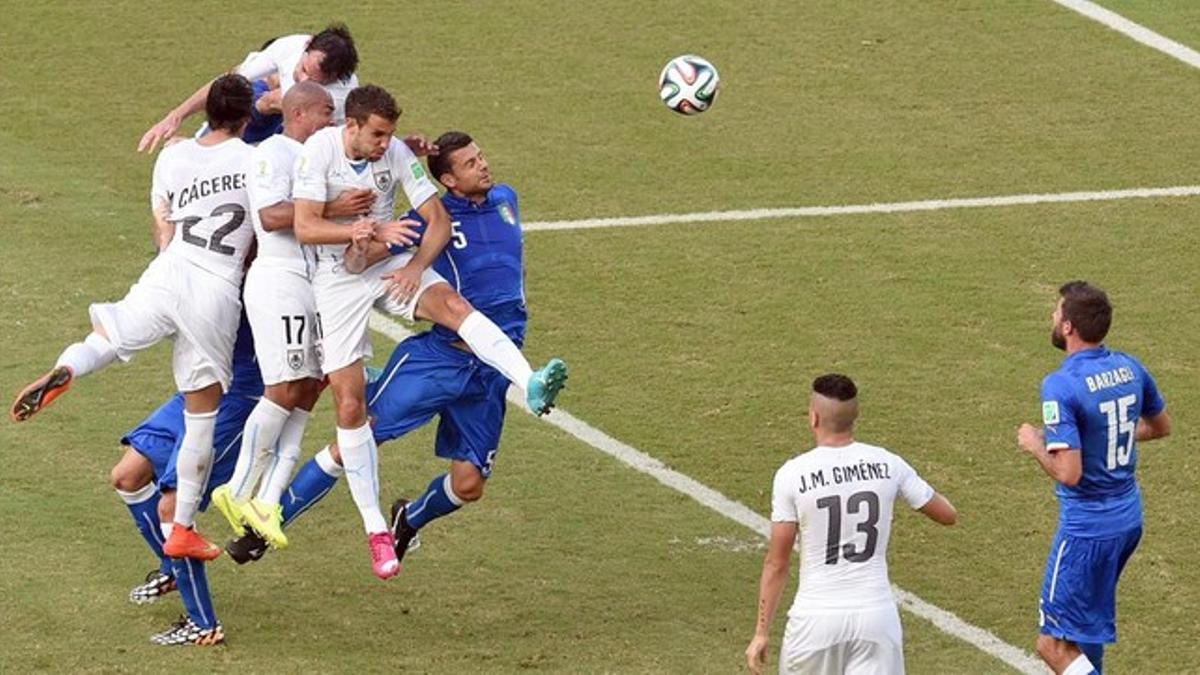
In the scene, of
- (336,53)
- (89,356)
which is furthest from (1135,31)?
(89,356)

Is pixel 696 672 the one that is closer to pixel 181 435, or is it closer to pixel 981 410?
pixel 181 435

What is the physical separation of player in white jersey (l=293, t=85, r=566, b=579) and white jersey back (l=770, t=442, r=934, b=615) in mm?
2159

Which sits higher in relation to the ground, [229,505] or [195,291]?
[195,291]

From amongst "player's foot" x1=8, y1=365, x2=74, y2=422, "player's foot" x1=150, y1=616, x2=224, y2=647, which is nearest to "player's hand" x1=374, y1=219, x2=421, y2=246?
"player's foot" x1=8, y1=365, x2=74, y2=422

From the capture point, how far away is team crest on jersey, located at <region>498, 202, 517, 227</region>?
41.4 feet

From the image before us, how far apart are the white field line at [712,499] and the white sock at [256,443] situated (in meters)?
2.99

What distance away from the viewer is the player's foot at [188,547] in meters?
11.7

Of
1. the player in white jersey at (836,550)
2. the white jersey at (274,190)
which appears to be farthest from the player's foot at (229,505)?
the player in white jersey at (836,550)

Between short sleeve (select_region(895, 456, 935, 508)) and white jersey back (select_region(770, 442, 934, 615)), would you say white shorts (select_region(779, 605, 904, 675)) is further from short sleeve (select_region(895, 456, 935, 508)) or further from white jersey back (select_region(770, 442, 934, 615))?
short sleeve (select_region(895, 456, 935, 508))

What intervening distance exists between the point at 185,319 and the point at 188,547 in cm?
117

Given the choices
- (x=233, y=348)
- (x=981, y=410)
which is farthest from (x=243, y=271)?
(x=981, y=410)

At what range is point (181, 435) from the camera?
12211 mm

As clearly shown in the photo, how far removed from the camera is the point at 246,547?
12.3m

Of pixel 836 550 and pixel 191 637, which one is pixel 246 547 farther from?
pixel 836 550
